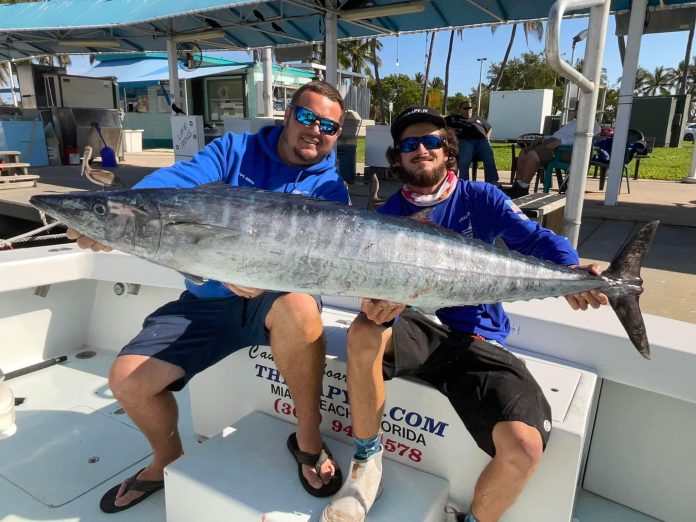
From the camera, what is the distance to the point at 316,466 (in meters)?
2.05

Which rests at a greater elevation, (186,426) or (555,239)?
(555,239)

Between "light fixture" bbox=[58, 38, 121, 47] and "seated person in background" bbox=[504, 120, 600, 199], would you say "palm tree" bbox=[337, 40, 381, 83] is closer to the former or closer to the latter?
"light fixture" bbox=[58, 38, 121, 47]

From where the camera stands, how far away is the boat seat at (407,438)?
1.92 meters

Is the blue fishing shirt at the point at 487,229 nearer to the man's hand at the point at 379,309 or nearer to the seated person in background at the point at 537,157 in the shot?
the man's hand at the point at 379,309

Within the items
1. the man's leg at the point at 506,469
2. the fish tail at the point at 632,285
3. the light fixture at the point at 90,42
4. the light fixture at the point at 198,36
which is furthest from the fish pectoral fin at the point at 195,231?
the light fixture at the point at 90,42

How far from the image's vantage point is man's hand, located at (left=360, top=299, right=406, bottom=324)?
1.86 meters

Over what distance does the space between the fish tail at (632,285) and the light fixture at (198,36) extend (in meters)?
12.6

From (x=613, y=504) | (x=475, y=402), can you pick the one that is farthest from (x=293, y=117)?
(x=613, y=504)

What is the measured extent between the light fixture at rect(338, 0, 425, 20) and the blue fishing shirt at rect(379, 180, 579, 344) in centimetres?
795

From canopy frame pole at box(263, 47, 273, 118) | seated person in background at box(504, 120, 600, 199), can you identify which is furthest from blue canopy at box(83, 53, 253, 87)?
seated person in background at box(504, 120, 600, 199)

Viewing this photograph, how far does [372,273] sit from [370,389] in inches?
21.6

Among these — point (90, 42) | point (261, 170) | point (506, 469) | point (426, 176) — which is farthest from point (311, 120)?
point (90, 42)

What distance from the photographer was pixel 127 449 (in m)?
2.80

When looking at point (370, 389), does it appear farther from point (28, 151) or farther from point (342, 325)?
point (28, 151)
